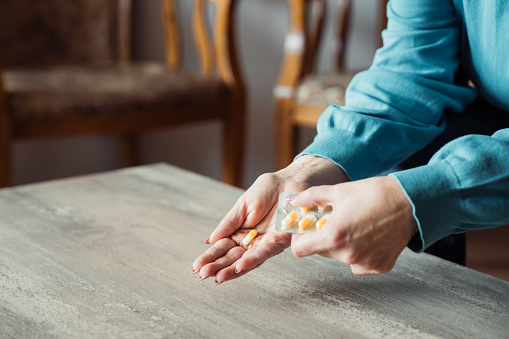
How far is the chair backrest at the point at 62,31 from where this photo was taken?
2.06m

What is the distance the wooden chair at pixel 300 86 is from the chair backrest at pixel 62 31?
67 centimetres

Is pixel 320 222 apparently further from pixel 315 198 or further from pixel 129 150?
pixel 129 150

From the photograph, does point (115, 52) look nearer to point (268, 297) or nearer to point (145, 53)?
point (145, 53)

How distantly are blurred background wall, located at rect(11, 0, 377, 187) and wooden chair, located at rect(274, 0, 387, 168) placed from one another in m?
0.29

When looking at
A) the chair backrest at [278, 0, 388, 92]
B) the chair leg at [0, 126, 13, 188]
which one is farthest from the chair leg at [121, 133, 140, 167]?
the chair leg at [0, 126, 13, 188]

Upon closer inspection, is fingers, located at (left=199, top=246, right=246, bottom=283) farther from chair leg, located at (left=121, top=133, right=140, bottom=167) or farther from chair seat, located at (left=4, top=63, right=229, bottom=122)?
chair leg, located at (left=121, top=133, right=140, bottom=167)

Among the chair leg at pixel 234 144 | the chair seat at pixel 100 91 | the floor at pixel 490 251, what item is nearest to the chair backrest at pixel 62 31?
the chair seat at pixel 100 91

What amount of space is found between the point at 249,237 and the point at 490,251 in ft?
4.34

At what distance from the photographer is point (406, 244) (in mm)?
609

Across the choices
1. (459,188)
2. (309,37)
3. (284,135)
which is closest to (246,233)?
(459,188)

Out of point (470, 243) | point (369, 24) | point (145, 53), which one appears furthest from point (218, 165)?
point (470, 243)

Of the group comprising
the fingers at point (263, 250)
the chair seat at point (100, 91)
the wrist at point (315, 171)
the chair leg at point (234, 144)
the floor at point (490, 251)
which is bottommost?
the floor at point (490, 251)

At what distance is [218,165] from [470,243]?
1010mm

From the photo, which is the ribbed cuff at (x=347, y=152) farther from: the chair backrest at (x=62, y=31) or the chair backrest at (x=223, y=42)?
the chair backrest at (x=62, y=31)
